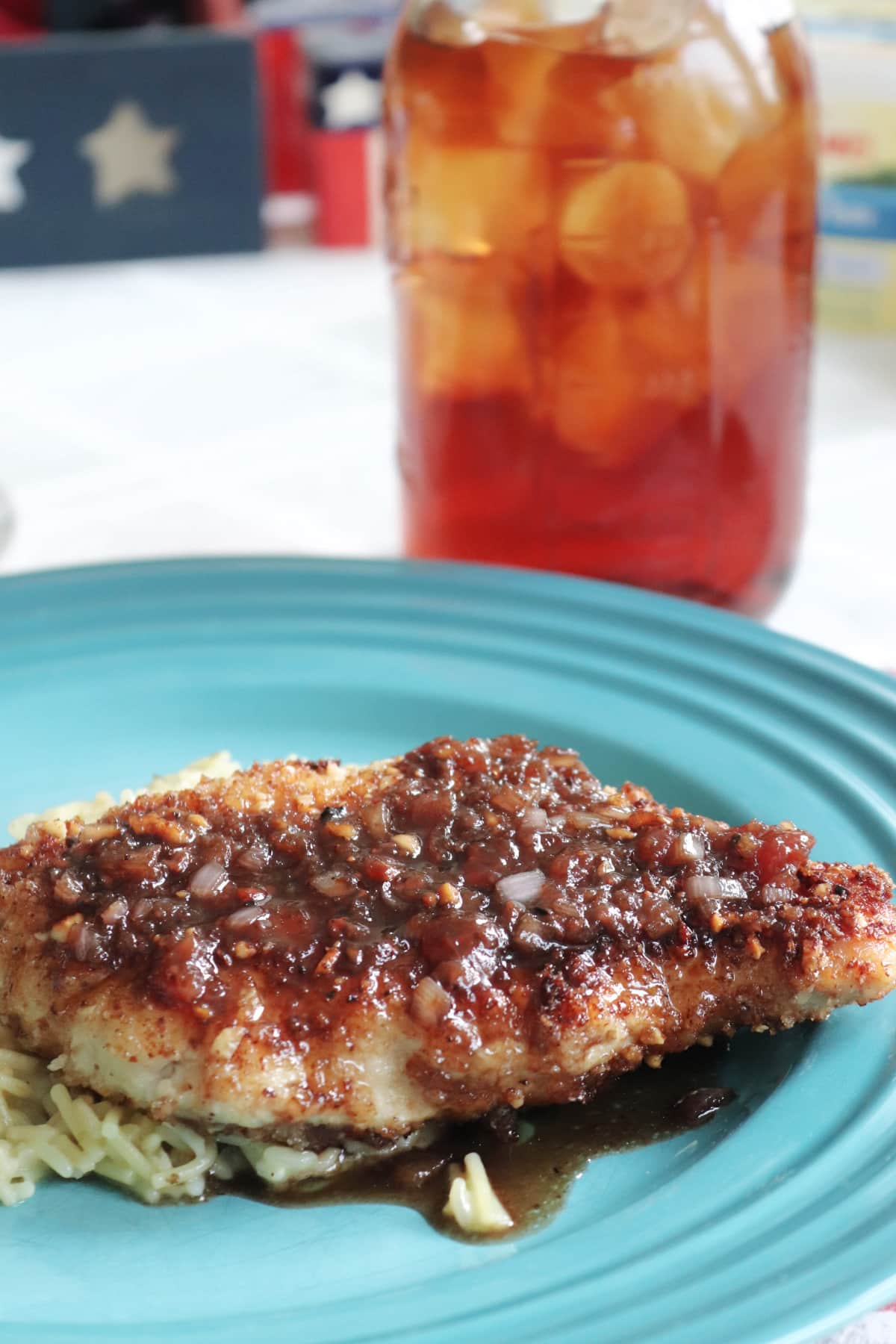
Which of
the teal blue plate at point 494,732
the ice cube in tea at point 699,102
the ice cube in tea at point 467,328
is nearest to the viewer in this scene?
the teal blue plate at point 494,732

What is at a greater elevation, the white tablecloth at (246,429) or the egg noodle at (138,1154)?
the egg noodle at (138,1154)

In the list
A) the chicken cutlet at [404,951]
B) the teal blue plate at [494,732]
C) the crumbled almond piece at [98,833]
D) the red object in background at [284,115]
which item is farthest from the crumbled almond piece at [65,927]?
the red object in background at [284,115]

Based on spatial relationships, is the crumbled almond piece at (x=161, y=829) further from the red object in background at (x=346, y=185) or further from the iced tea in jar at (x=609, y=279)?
the red object in background at (x=346, y=185)

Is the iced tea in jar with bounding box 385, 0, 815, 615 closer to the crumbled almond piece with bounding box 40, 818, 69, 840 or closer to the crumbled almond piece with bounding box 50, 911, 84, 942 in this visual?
the crumbled almond piece with bounding box 40, 818, 69, 840

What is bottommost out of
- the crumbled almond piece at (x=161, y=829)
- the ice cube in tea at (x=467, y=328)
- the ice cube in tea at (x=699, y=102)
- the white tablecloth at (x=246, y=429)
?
the white tablecloth at (x=246, y=429)

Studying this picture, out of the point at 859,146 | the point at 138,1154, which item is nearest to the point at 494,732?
the point at 138,1154

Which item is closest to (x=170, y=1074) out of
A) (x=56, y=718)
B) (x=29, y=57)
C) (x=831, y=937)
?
(x=831, y=937)

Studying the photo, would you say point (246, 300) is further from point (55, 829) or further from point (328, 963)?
point (328, 963)
